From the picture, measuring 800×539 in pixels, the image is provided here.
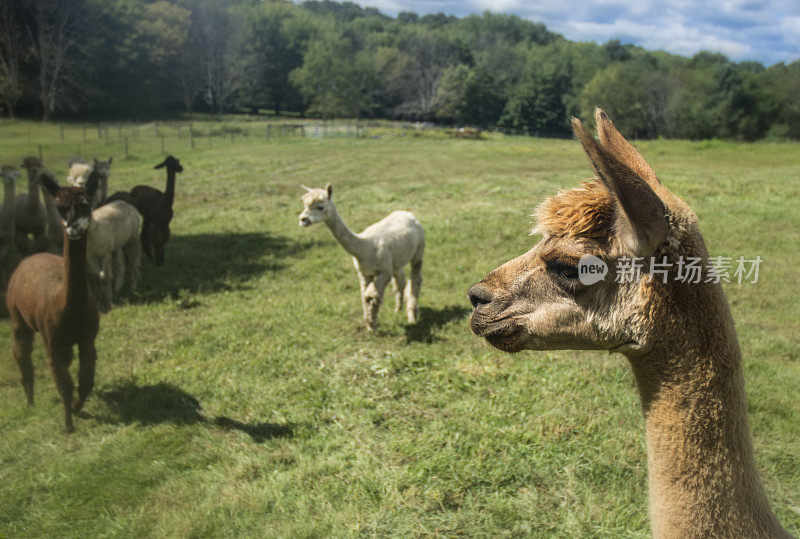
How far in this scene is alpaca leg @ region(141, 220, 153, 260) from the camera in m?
10.6

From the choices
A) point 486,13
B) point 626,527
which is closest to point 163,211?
point 626,527

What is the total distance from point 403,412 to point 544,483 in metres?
1.59

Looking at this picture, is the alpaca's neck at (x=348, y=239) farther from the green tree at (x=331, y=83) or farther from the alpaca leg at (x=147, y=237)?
the green tree at (x=331, y=83)

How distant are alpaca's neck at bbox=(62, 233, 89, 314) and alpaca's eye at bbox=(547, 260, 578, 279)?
425 centimetres

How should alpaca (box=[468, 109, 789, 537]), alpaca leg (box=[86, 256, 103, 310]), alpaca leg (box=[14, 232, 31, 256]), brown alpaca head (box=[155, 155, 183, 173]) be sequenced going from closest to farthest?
alpaca (box=[468, 109, 789, 537]), alpaca leg (box=[14, 232, 31, 256]), alpaca leg (box=[86, 256, 103, 310]), brown alpaca head (box=[155, 155, 183, 173])

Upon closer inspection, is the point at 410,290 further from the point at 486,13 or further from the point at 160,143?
the point at 486,13

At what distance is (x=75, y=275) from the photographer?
4.59 metres

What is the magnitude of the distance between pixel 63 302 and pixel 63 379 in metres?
0.67

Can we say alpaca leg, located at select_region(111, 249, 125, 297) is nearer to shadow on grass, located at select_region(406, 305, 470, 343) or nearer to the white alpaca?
the white alpaca

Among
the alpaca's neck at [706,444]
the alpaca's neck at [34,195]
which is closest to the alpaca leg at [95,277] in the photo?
the alpaca's neck at [34,195]

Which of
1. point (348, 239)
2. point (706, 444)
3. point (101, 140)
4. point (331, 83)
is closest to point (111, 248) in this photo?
point (101, 140)

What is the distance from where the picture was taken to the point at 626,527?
3613mm

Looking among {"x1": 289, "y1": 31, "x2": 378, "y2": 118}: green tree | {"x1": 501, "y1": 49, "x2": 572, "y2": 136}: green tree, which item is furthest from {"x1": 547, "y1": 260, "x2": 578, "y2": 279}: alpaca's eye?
{"x1": 289, "y1": 31, "x2": 378, "y2": 118}: green tree

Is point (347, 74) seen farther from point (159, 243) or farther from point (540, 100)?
point (159, 243)
